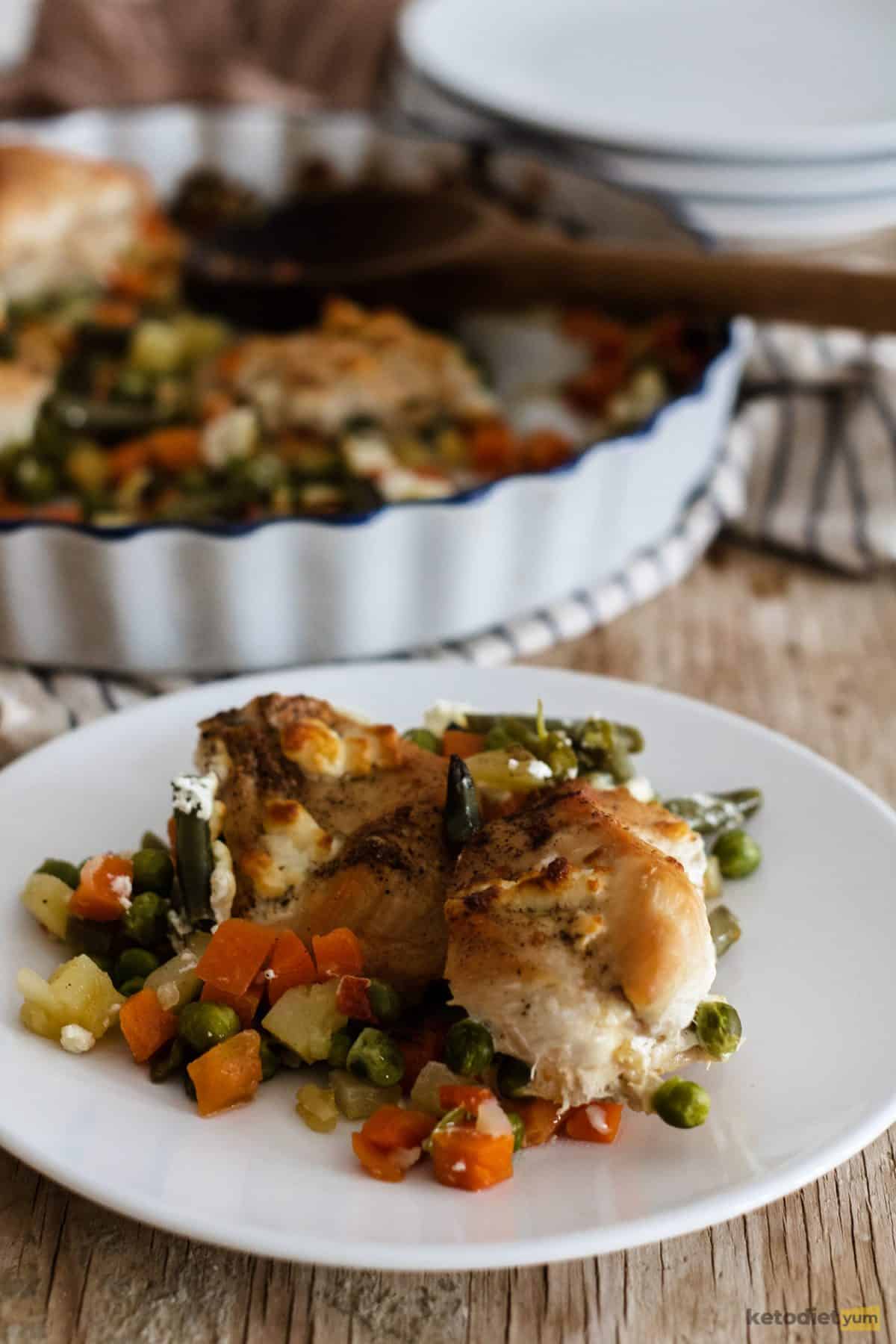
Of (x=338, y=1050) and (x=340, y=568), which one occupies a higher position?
(x=338, y=1050)

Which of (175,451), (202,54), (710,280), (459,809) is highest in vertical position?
(459,809)

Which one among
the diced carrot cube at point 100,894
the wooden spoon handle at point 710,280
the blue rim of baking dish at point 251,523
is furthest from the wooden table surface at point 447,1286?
the wooden spoon handle at point 710,280

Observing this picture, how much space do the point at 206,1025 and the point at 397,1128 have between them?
1.29 feet

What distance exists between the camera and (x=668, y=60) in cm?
705

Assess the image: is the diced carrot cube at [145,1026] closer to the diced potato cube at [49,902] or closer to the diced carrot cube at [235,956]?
the diced carrot cube at [235,956]

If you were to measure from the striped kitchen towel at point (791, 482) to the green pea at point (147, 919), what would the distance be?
1758 millimetres

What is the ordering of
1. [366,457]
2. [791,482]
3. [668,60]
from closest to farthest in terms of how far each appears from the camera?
[366,457]
[791,482]
[668,60]

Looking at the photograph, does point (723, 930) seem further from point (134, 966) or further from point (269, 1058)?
point (134, 966)

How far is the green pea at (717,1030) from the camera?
2596 millimetres

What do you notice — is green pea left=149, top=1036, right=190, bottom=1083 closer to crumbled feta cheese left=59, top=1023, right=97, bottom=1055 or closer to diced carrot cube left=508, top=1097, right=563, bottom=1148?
→ crumbled feta cheese left=59, top=1023, right=97, bottom=1055

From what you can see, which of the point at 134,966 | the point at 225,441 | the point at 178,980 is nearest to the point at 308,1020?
the point at 178,980

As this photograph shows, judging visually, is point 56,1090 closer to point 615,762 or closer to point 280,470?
point 615,762

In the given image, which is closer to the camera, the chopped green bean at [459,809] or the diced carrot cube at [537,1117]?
the diced carrot cube at [537,1117]

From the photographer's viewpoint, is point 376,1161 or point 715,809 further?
point 715,809
